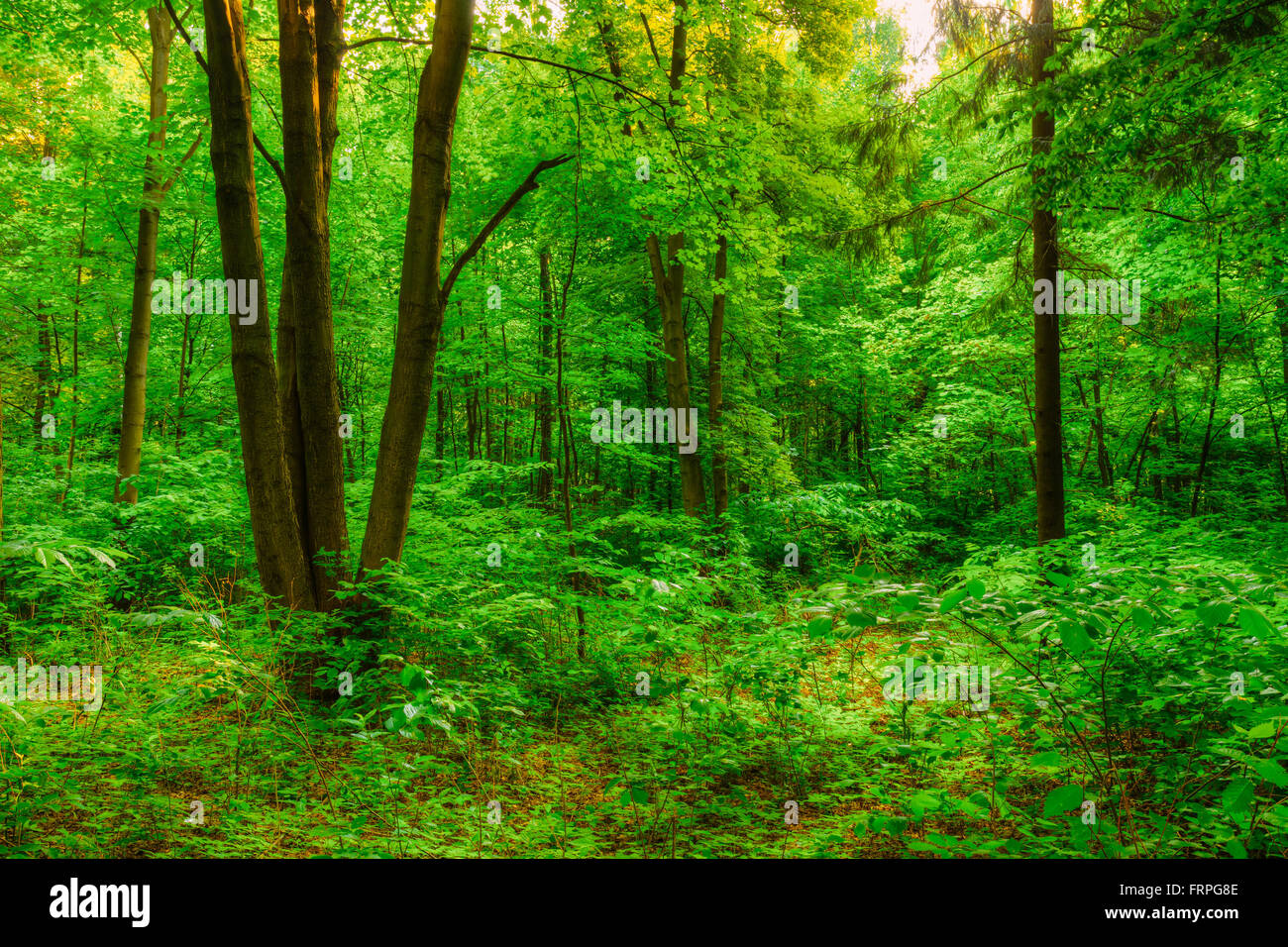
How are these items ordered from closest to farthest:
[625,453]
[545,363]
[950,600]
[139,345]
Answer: [950,600], [139,345], [625,453], [545,363]

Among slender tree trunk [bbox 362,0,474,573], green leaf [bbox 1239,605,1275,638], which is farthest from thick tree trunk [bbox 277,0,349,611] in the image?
green leaf [bbox 1239,605,1275,638]

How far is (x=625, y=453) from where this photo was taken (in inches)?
425

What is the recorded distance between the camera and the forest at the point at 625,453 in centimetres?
359

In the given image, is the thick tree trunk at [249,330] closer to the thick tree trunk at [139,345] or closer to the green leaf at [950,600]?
the green leaf at [950,600]

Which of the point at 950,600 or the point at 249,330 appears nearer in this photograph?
the point at 950,600

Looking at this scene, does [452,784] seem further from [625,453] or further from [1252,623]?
[625,453]

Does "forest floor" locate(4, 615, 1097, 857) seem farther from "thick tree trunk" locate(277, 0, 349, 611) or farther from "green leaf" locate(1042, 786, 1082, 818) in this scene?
"thick tree trunk" locate(277, 0, 349, 611)

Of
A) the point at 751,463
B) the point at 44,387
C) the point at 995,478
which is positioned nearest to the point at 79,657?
the point at 751,463

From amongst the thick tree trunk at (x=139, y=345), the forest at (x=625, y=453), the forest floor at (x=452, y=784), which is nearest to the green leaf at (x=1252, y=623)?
the forest at (x=625, y=453)

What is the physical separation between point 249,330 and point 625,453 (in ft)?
21.1

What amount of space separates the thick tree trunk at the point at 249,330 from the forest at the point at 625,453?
0.04 m

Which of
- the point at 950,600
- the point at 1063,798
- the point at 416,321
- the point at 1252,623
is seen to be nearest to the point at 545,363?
the point at 416,321
